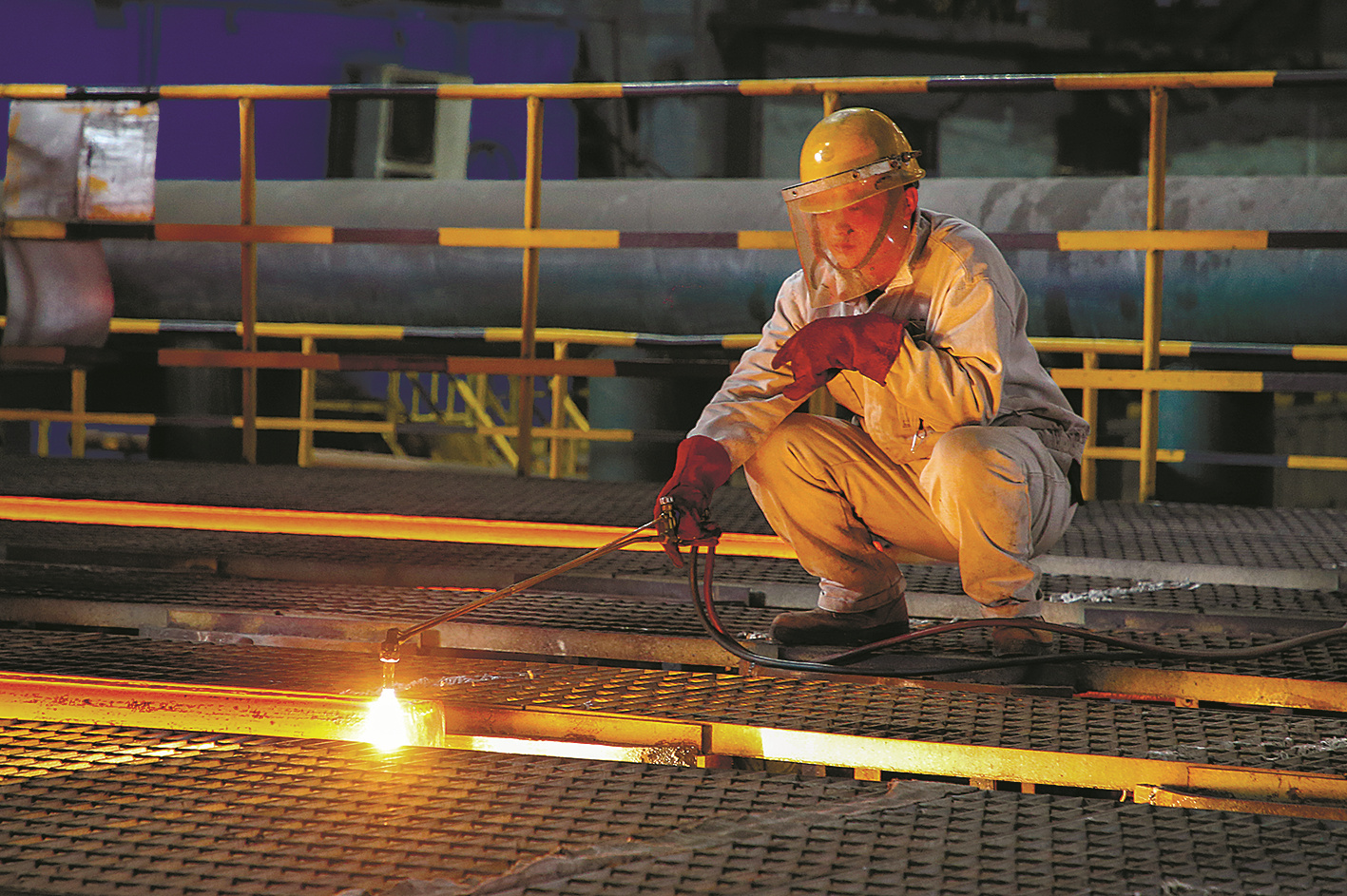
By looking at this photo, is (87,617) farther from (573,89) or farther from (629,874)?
(573,89)

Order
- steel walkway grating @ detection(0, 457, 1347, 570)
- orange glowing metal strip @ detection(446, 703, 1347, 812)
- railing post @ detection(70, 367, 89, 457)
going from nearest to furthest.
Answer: orange glowing metal strip @ detection(446, 703, 1347, 812) → steel walkway grating @ detection(0, 457, 1347, 570) → railing post @ detection(70, 367, 89, 457)

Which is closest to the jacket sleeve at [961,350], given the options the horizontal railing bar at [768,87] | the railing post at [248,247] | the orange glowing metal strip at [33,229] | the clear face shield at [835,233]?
the clear face shield at [835,233]

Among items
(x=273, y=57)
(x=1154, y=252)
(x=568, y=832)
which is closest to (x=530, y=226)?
(x=1154, y=252)

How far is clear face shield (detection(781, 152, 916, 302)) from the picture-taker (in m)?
2.21

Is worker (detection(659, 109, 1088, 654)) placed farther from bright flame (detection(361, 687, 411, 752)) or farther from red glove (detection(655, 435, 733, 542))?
bright flame (detection(361, 687, 411, 752))

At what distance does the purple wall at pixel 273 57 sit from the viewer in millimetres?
12094

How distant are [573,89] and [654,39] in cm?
884

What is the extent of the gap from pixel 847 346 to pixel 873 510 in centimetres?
42

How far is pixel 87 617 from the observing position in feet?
8.87

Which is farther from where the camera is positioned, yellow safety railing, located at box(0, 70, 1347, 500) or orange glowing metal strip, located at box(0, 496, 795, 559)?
yellow safety railing, located at box(0, 70, 1347, 500)

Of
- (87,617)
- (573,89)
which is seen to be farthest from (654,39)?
(87,617)

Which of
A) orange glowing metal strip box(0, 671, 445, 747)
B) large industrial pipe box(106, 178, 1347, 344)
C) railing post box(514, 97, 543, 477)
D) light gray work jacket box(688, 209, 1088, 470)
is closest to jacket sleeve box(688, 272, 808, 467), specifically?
light gray work jacket box(688, 209, 1088, 470)

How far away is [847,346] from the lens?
7.13 ft

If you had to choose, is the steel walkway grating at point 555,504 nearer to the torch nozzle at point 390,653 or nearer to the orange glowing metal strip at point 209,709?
the torch nozzle at point 390,653
